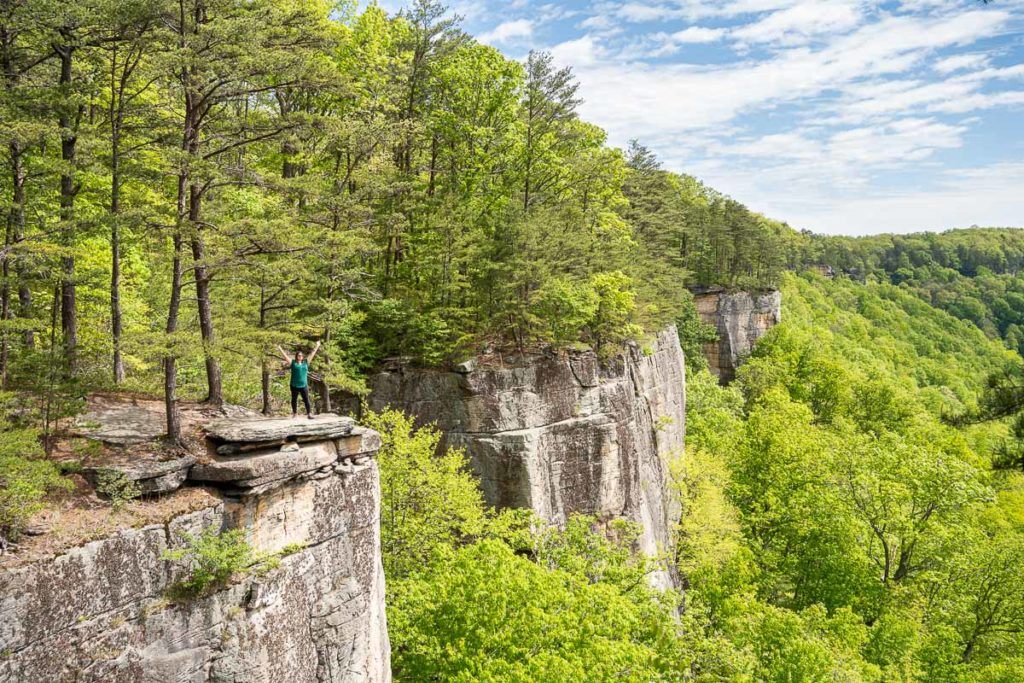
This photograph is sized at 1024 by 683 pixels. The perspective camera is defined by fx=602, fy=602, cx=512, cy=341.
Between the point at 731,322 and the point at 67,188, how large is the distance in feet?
160

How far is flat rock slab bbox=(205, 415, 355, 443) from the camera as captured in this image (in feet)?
37.3

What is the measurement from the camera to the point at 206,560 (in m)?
9.88

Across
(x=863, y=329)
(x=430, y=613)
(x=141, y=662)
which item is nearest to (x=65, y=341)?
(x=141, y=662)

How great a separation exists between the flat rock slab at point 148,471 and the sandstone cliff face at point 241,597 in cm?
32

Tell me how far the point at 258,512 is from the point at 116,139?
25.7 feet

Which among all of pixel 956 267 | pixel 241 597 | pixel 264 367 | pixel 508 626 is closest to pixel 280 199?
pixel 264 367

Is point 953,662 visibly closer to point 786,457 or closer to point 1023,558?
point 1023,558

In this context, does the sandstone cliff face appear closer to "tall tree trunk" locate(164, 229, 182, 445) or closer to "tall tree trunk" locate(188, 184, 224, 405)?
"tall tree trunk" locate(164, 229, 182, 445)

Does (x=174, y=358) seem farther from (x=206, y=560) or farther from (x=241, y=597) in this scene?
(x=241, y=597)

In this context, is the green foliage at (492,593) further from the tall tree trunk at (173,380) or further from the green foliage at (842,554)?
the tall tree trunk at (173,380)

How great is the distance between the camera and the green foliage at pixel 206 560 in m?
9.63

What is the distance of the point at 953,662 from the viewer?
68.1ft

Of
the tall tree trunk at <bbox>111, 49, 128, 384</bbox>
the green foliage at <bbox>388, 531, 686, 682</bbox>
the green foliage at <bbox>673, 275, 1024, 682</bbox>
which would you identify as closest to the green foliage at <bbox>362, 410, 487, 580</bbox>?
the green foliage at <bbox>388, 531, 686, 682</bbox>

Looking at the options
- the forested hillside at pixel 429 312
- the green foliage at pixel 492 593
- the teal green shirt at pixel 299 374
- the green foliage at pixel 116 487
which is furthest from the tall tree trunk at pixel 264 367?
the green foliage at pixel 116 487
